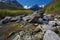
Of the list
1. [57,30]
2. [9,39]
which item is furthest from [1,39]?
[57,30]

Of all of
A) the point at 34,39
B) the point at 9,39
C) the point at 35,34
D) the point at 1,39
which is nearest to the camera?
the point at 34,39

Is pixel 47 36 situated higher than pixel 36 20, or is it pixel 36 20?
pixel 47 36

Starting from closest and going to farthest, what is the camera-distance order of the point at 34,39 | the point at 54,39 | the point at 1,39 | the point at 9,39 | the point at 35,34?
the point at 54,39 < the point at 34,39 < the point at 35,34 < the point at 9,39 < the point at 1,39

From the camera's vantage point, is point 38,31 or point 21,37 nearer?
point 21,37

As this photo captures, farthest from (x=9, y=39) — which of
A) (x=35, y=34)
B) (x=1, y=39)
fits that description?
(x=35, y=34)

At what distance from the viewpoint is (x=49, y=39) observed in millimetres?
20344

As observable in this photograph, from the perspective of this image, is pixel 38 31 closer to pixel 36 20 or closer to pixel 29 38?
pixel 29 38

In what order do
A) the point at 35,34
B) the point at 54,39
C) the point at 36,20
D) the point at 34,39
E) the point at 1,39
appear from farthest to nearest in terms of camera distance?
1. the point at 36,20
2. the point at 1,39
3. the point at 35,34
4. the point at 34,39
5. the point at 54,39

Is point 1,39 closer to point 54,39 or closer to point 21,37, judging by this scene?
point 21,37

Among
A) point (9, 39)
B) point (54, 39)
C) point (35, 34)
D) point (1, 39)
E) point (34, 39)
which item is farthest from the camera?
point (1, 39)

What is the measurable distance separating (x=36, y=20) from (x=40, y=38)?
34816 millimetres

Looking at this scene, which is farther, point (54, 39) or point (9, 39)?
point (9, 39)

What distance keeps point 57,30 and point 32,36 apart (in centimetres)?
420

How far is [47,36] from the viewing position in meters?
21.1
